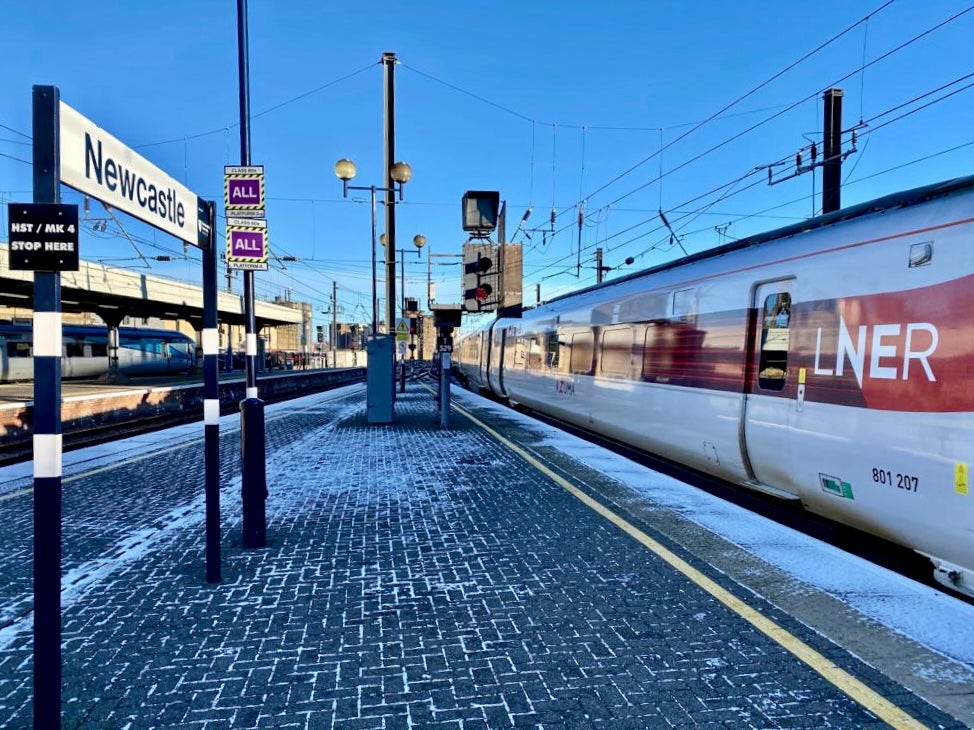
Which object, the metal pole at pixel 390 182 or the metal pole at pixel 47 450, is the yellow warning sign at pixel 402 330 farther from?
the metal pole at pixel 47 450

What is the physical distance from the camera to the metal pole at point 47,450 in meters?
2.20

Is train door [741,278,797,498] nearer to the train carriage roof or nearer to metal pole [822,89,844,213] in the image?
the train carriage roof

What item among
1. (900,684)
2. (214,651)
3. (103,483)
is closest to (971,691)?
(900,684)

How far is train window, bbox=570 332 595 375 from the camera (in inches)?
417

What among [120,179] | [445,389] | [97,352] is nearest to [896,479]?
[120,179]

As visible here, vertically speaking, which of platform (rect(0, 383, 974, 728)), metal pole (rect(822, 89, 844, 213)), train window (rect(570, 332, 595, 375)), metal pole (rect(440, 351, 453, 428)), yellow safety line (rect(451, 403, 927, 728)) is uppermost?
metal pole (rect(822, 89, 844, 213))

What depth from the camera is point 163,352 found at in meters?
40.8

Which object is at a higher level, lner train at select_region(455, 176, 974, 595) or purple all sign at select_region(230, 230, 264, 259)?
purple all sign at select_region(230, 230, 264, 259)

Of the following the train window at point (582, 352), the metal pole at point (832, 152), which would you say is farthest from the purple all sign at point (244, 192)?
the metal pole at point (832, 152)

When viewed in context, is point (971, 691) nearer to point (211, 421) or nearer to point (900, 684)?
point (900, 684)

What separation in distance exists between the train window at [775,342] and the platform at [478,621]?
146cm

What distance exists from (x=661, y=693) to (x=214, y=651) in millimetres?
2479

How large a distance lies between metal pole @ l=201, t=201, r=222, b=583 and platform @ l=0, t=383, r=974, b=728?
26 cm

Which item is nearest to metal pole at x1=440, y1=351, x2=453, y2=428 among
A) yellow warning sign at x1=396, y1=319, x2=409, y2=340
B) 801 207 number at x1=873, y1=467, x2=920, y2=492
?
yellow warning sign at x1=396, y1=319, x2=409, y2=340
